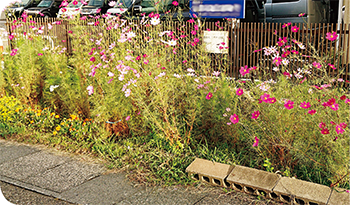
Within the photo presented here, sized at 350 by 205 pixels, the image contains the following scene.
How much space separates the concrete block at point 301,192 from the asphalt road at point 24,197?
6.32ft

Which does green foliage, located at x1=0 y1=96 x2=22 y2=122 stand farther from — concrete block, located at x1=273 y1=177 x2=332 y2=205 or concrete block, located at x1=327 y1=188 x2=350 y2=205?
Result: concrete block, located at x1=327 y1=188 x2=350 y2=205

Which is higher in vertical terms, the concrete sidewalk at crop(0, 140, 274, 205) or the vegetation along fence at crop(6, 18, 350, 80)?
the vegetation along fence at crop(6, 18, 350, 80)

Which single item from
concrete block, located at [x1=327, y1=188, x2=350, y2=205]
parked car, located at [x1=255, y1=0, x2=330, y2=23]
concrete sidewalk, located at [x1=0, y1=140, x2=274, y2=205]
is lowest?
concrete sidewalk, located at [x1=0, y1=140, x2=274, y2=205]

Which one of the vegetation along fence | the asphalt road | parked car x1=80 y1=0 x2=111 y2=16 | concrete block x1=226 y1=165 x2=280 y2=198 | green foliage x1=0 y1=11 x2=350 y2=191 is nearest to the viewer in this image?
concrete block x1=226 y1=165 x2=280 y2=198

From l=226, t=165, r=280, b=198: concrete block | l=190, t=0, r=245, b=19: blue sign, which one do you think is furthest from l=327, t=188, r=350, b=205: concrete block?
l=190, t=0, r=245, b=19: blue sign

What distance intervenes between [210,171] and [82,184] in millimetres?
1274

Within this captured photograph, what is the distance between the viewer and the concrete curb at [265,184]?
3.19 m

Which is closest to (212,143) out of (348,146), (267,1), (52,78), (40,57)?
(348,146)

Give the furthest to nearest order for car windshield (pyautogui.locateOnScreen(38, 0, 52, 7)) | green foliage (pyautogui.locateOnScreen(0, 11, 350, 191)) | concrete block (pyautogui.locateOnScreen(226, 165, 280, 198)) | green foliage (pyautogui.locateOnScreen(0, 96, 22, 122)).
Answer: car windshield (pyautogui.locateOnScreen(38, 0, 52, 7)), green foliage (pyautogui.locateOnScreen(0, 96, 22, 122)), green foliage (pyautogui.locateOnScreen(0, 11, 350, 191)), concrete block (pyautogui.locateOnScreen(226, 165, 280, 198))

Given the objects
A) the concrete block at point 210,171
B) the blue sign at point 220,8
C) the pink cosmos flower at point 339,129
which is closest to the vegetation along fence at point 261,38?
the blue sign at point 220,8

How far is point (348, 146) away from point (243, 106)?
1.50 m

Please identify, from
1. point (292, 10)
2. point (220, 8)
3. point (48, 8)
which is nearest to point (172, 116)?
point (220, 8)

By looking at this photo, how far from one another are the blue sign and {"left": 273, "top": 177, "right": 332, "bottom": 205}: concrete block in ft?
16.7

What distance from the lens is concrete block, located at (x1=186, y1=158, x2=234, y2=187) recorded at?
11.8ft
